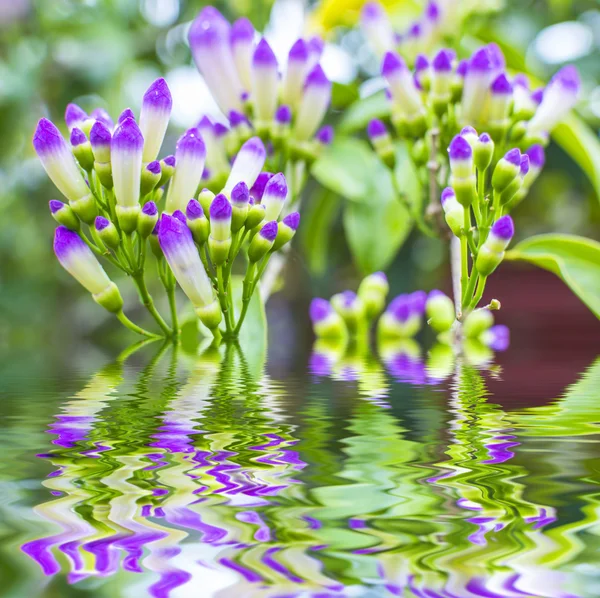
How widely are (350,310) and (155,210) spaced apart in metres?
0.27

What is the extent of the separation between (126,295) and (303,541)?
1124mm

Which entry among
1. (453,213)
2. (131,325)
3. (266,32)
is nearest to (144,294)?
(131,325)

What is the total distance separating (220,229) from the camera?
1.02ft

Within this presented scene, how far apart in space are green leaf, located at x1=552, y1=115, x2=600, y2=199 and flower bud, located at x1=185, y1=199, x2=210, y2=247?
385 millimetres

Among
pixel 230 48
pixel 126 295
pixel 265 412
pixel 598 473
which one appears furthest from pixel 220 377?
pixel 126 295

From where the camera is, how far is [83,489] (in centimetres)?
17

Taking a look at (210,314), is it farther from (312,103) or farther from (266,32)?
(266,32)

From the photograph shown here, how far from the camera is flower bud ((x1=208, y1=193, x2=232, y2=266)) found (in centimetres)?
31

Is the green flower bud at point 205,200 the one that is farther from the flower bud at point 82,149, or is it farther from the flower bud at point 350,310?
the flower bud at point 350,310

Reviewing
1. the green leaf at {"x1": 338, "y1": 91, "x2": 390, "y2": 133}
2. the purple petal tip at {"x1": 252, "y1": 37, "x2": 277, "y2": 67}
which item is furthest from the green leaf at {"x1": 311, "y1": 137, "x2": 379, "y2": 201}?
the purple petal tip at {"x1": 252, "y1": 37, "x2": 277, "y2": 67}

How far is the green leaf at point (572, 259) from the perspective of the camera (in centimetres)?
42

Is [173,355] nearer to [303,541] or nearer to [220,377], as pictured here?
[220,377]

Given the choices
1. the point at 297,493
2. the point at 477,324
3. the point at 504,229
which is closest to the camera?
the point at 297,493

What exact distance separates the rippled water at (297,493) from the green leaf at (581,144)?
0.36 m
